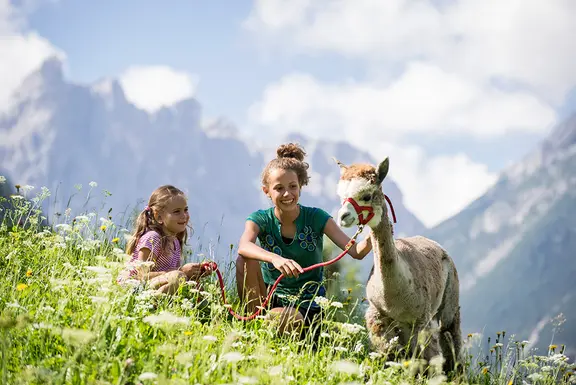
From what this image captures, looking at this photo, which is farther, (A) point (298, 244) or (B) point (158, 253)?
(A) point (298, 244)

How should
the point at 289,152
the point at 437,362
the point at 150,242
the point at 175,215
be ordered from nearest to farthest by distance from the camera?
the point at 437,362 → the point at 150,242 → the point at 175,215 → the point at 289,152

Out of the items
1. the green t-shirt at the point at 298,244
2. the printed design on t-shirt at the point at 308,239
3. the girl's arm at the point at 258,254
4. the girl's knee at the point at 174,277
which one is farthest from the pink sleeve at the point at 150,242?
the printed design on t-shirt at the point at 308,239

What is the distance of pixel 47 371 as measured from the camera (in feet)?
8.14

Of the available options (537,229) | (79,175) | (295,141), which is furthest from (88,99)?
(295,141)

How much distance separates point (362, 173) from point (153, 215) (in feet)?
6.90

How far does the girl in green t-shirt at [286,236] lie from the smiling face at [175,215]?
61 cm

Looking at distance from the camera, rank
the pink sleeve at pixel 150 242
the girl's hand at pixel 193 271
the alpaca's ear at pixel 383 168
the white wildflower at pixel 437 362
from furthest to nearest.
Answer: the pink sleeve at pixel 150 242, the girl's hand at pixel 193 271, the alpaca's ear at pixel 383 168, the white wildflower at pixel 437 362

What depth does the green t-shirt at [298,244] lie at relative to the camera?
17.5 feet

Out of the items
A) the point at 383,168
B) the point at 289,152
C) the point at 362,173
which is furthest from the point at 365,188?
the point at 289,152

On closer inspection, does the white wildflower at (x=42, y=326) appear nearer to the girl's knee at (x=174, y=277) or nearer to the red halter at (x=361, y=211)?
the girl's knee at (x=174, y=277)

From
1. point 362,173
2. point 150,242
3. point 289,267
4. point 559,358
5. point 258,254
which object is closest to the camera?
point 289,267

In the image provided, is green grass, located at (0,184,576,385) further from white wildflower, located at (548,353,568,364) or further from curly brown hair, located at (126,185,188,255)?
curly brown hair, located at (126,185,188,255)

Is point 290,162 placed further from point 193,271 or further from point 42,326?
point 42,326

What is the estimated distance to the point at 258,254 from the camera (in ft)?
15.7
